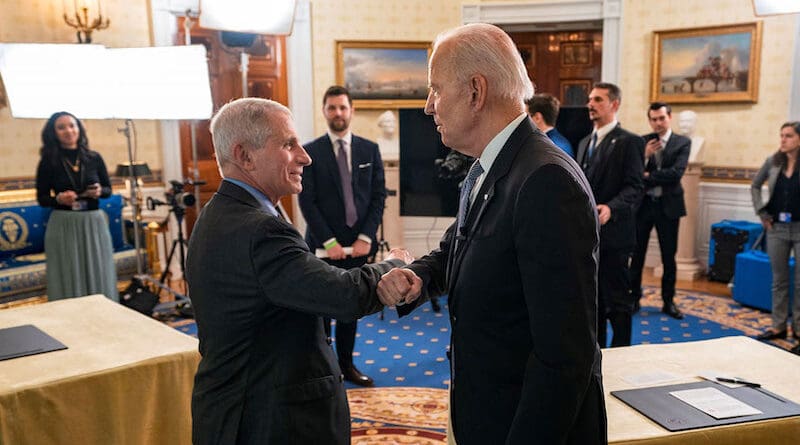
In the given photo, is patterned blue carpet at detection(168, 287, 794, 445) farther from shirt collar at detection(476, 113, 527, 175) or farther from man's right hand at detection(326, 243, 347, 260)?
shirt collar at detection(476, 113, 527, 175)

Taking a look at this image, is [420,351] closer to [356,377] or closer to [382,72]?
[356,377]

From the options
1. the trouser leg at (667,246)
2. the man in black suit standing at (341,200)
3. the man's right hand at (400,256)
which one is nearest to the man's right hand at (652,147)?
the trouser leg at (667,246)

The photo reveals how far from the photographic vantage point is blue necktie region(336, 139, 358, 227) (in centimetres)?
413

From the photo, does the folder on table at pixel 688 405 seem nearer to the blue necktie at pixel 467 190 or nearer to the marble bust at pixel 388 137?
the blue necktie at pixel 467 190

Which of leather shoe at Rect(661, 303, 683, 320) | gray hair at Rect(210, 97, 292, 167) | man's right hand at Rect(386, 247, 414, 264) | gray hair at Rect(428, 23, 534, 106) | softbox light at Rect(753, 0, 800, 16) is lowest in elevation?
leather shoe at Rect(661, 303, 683, 320)

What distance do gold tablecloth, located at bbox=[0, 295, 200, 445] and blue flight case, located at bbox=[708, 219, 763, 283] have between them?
18.4 feet

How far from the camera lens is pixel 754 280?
5676 mm

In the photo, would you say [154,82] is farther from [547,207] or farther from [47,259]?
[547,207]

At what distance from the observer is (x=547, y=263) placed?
1272 millimetres

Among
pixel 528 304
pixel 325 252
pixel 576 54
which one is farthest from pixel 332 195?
pixel 576 54

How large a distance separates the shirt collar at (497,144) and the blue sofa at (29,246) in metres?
5.34

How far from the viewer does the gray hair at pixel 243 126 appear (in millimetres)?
1799

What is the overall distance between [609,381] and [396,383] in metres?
2.18

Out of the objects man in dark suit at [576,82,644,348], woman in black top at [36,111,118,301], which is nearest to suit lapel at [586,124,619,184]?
man in dark suit at [576,82,644,348]
